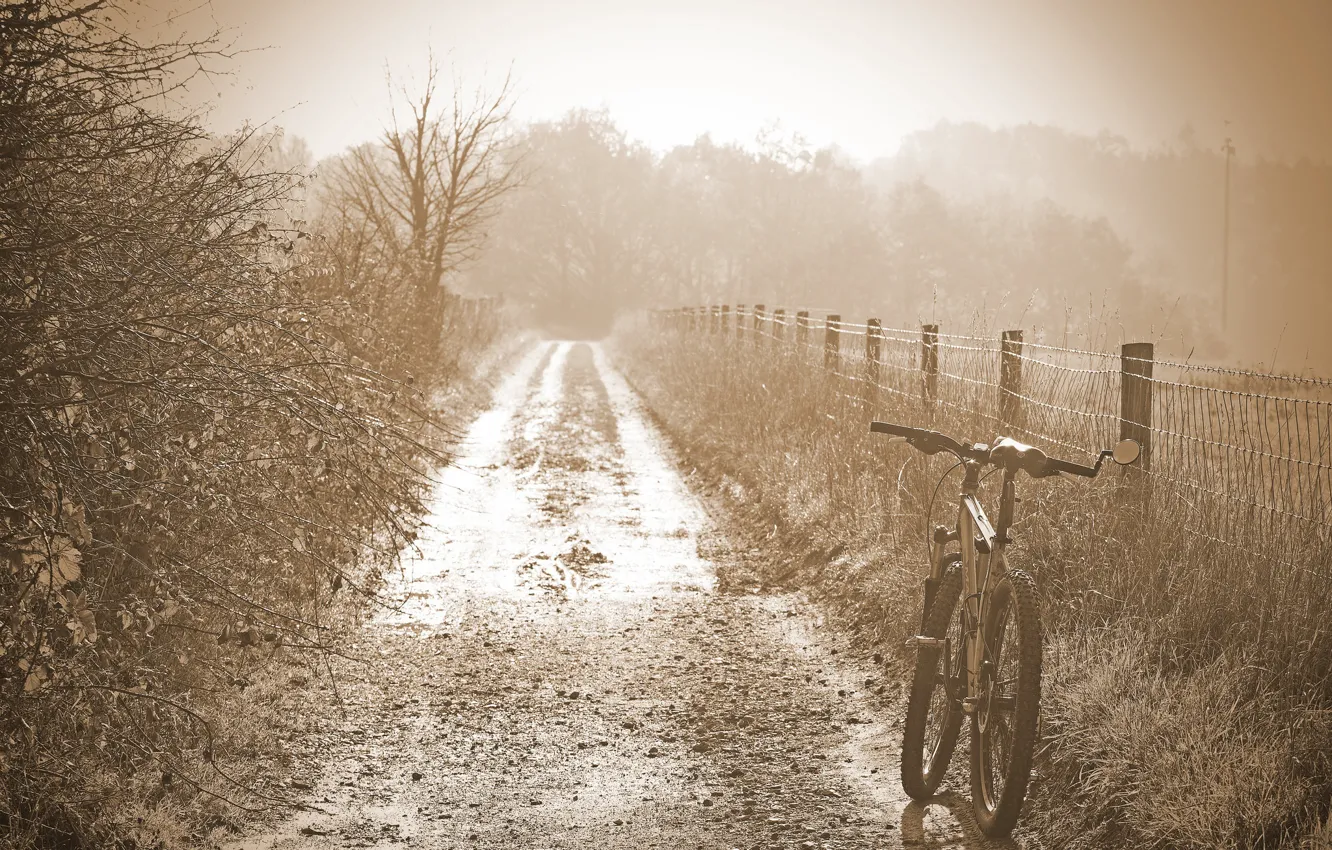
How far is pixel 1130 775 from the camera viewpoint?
4.04 m

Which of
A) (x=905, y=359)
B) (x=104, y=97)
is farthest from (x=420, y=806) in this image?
(x=905, y=359)

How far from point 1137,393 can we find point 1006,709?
2.80 m

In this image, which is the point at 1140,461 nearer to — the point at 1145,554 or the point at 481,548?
the point at 1145,554

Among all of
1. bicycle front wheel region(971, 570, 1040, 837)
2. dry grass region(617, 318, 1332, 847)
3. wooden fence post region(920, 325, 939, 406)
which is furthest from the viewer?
wooden fence post region(920, 325, 939, 406)

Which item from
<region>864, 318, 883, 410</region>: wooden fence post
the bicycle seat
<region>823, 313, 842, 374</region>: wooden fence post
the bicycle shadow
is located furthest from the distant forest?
the bicycle seat

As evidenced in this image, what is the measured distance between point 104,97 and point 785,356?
36.7 ft

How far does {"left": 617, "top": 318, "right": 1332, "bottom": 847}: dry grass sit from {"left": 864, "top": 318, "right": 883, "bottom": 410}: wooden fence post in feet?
6.79

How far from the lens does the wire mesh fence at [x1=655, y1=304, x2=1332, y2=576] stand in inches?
192

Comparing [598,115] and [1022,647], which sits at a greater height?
[598,115]

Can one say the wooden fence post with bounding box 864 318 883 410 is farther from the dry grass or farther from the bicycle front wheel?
the bicycle front wheel

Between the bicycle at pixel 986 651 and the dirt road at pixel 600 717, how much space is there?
24 cm

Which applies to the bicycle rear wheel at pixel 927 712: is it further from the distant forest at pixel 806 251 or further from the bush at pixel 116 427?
the distant forest at pixel 806 251

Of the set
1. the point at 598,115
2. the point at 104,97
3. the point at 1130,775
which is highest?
the point at 598,115

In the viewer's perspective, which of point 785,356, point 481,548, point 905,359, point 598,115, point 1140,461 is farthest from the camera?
point 598,115
